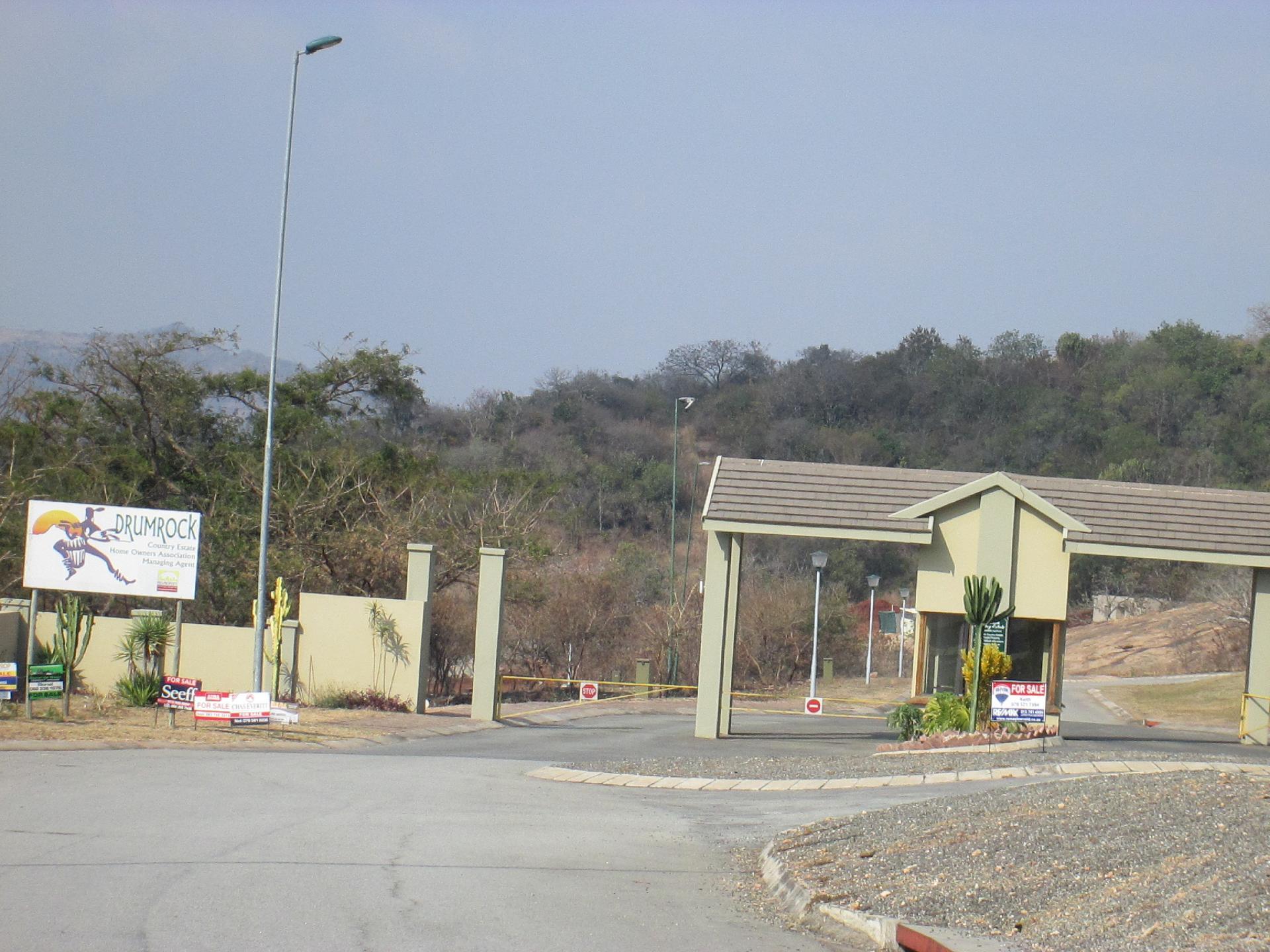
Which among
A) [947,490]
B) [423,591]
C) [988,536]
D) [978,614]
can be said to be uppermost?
[947,490]

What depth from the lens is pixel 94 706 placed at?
22.2 m

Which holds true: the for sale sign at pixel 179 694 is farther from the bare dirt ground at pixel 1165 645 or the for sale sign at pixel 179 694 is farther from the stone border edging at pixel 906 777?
the bare dirt ground at pixel 1165 645

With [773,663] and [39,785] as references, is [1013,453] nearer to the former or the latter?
[773,663]

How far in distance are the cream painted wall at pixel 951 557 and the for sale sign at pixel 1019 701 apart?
3.23m

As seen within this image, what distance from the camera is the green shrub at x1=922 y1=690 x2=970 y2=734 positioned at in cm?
1911

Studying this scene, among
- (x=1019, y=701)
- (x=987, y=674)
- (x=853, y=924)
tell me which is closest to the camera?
(x=853, y=924)

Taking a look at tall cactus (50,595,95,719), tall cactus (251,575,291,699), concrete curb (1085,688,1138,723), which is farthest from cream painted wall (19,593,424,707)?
concrete curb (1085,688,1138,723)

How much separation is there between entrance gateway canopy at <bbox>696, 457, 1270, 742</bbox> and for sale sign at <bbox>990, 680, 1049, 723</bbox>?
2985 mm

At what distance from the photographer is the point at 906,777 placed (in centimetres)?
1509

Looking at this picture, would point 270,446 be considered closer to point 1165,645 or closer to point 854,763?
point 854,763

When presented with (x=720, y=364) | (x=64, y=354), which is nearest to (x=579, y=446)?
(x=720, y=364)

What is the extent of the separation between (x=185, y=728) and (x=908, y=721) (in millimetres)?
11664

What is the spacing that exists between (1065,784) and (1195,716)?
19225 millimetres

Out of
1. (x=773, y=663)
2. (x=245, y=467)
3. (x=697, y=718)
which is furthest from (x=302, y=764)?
(x=773, y=663)
